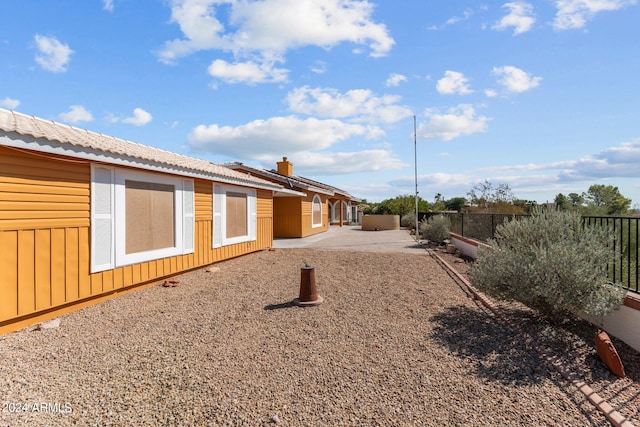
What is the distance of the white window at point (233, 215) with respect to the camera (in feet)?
31.5

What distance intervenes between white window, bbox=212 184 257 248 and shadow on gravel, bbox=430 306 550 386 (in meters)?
6.54

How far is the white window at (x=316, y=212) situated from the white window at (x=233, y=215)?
8.25 meters

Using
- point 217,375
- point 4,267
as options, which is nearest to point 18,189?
point 4,267

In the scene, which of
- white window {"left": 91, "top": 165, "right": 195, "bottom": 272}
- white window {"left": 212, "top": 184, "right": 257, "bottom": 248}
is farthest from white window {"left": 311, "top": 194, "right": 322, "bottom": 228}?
white window {"left": 91, "top": 165, "right": 195, "bottom": 272}

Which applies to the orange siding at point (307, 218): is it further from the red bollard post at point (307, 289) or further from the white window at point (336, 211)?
the red bollard post at point (307, 289)

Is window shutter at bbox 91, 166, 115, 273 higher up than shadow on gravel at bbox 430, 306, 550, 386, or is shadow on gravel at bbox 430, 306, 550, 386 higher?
window shutter at bbox 91, 166, 115, 273

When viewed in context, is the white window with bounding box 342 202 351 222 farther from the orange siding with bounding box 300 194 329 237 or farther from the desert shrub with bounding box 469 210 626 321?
the desert shrub with bounding box 469 210 626 321

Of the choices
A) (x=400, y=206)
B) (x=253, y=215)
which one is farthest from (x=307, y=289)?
(x=400, y=206)

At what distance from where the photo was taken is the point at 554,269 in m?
4.44

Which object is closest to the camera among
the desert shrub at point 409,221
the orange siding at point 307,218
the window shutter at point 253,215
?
the window shutter at point 253,215

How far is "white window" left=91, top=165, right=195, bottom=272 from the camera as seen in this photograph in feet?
19.5

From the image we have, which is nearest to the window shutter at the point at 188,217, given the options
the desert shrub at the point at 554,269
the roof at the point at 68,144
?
the roof at the point at 68,144

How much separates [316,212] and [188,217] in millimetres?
13126

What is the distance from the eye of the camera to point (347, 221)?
110ft
